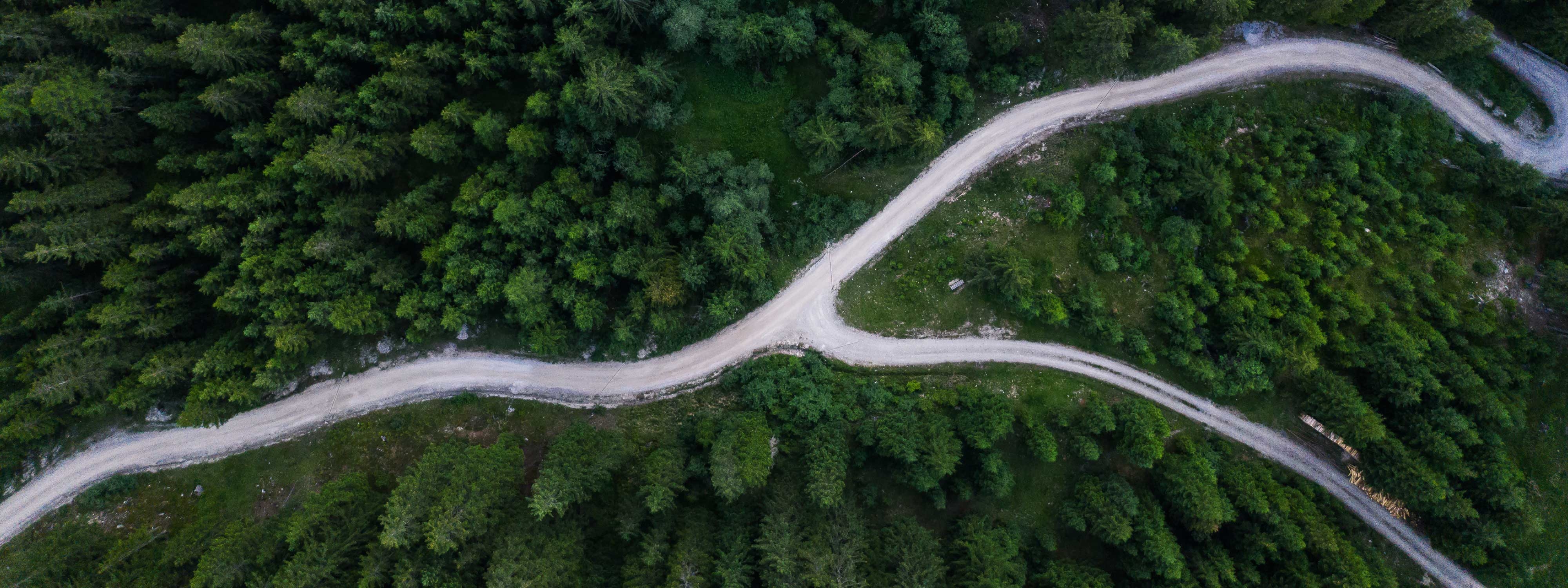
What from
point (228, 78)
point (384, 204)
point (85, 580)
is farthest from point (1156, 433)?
point (85, 580)

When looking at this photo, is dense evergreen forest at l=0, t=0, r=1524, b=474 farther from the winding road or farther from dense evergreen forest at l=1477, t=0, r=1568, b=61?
dense evergreen forest at l=1477, t=0, r=1568, b=61

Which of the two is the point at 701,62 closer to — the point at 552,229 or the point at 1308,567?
the point at 552,229

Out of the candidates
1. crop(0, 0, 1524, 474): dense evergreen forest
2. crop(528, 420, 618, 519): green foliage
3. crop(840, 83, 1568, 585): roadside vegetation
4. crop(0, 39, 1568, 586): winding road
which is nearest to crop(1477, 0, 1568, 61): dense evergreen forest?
crop(0, 39, 1568, 586): winding road

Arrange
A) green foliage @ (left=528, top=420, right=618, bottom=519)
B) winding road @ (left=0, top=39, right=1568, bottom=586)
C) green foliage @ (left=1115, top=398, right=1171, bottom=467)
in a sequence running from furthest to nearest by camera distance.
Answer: winding road @ (left=0, top=39, right=1568, bottom=586), green foliage @ (left=1115, top=398, right=1171, bottom=467), green foliage @ (left=528, top=420, right=618, bottom=519)

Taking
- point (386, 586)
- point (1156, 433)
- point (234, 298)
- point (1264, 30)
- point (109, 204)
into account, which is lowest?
point (386, 586)

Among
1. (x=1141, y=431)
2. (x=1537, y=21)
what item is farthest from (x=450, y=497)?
(x=1537, y=21)

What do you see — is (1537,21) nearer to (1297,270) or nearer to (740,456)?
(1297,270)
